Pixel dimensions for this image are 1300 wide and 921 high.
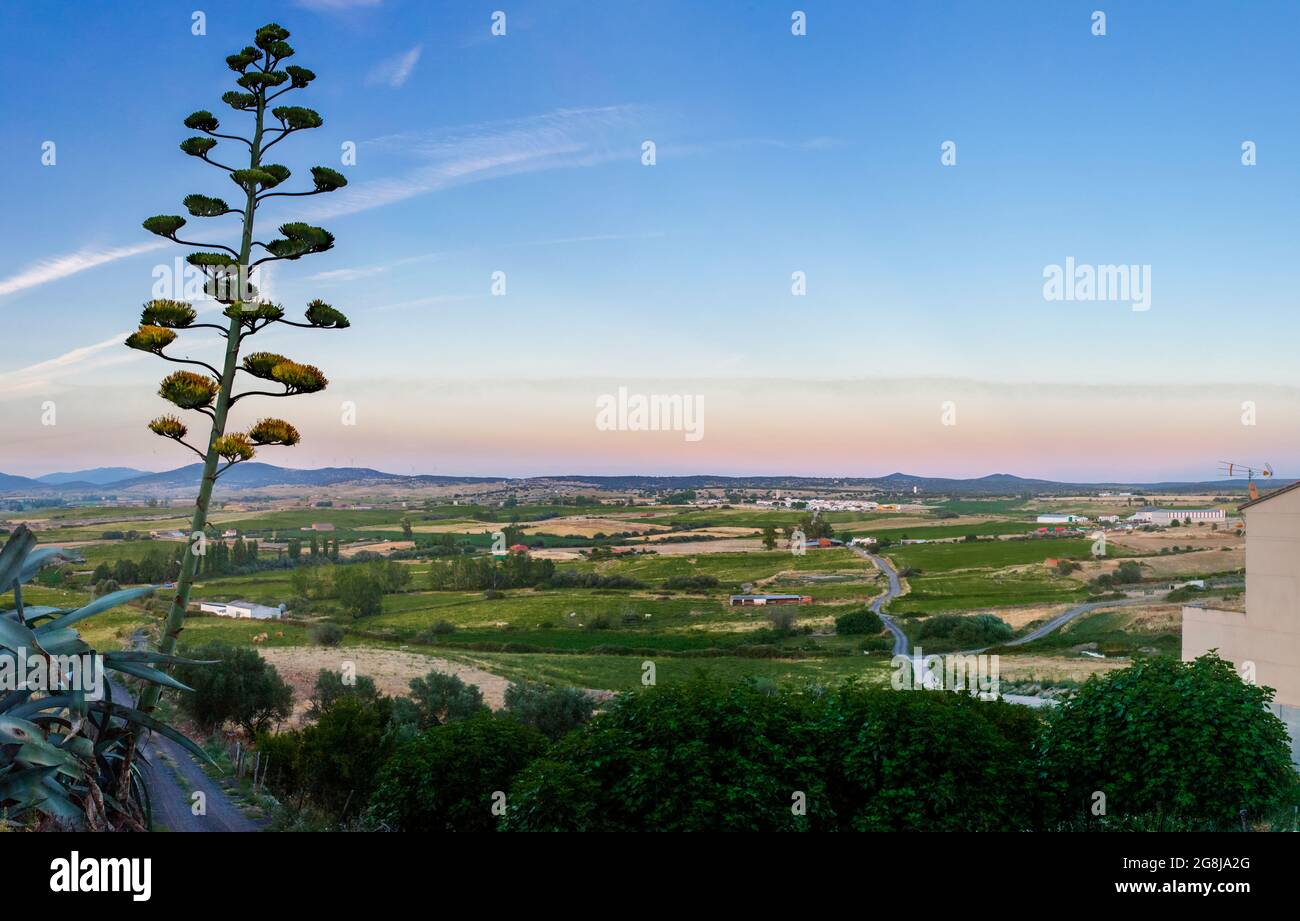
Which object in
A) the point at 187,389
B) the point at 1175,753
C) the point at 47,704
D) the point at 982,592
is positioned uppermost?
the point at 187,389

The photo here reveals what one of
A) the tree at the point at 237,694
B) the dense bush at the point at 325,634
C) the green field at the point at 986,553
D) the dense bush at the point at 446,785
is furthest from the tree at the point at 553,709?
the green field at the point at 986,553

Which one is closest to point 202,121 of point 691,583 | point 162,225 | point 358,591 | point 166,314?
point 162,225

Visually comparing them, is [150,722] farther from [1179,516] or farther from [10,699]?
[1179,516]

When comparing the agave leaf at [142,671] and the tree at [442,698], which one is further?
the tree at [442,698]

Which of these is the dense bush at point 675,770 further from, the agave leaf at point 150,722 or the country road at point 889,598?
the country road at point 889,598

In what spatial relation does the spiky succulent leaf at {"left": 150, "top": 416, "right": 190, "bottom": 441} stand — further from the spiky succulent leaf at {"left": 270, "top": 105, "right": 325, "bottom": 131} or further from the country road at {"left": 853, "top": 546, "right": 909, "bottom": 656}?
the country road at {"left": 853, "top": 546, "right": 909, "bottom": 656}
